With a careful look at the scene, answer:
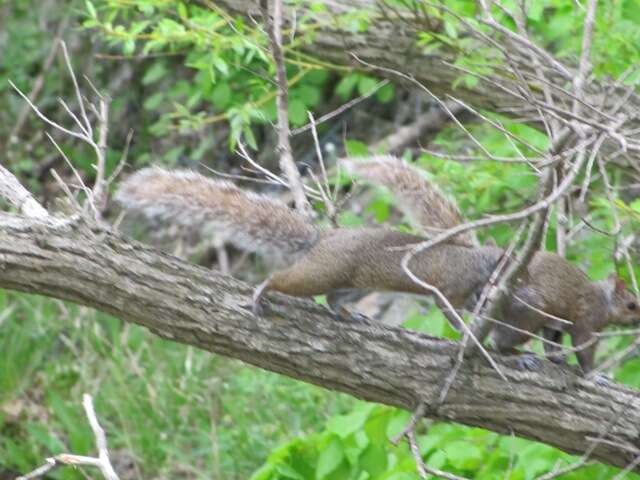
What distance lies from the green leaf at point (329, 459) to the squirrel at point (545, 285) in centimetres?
48

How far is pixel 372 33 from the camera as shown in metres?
4.70

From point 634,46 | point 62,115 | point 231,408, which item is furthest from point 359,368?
point 62,115

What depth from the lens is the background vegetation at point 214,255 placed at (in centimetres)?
346

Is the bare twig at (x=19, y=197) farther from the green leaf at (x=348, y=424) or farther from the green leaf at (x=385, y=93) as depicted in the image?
the green leaf at (x=385, y=93)

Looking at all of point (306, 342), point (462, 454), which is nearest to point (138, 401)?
point (462, 454)

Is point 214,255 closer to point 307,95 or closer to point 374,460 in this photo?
point 307,95

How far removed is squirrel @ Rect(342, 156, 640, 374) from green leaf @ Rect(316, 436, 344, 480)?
1.59 ft

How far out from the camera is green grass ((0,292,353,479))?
17.2ft

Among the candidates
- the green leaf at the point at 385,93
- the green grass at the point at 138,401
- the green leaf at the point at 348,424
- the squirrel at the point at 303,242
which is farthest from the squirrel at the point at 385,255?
the green leaf at the point at 385,93

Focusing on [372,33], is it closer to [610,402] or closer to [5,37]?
[610,402]

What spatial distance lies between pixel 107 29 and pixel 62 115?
3.75 metres

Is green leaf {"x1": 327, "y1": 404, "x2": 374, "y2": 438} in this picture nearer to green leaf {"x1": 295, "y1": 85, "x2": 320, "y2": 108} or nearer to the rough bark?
the rough bark

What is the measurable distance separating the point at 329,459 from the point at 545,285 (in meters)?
0.72

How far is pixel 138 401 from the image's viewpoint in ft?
18.1
